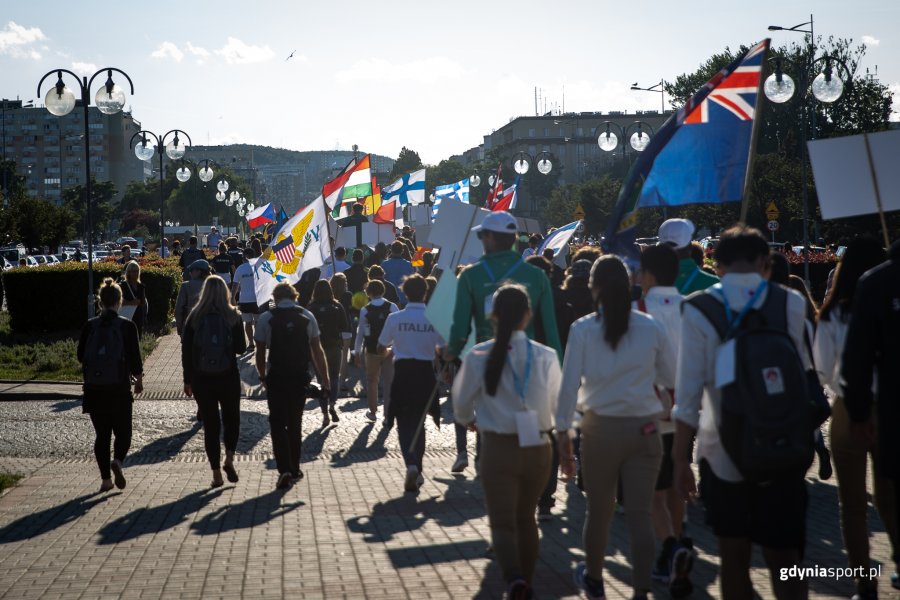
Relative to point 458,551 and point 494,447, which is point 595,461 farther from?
point 458,551

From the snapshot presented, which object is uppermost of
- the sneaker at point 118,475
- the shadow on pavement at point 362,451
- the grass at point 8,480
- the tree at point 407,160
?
the tree at point 407,160

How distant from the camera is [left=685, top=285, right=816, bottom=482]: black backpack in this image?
4.41 metres

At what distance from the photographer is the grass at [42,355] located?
17.6 m

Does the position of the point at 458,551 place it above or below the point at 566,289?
below

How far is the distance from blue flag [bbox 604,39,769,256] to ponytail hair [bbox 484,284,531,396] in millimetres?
2707

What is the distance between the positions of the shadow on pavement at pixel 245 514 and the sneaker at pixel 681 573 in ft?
11.2

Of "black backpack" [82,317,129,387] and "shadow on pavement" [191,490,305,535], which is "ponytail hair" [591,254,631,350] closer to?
"shadow on pavement" [191,490,305,535]

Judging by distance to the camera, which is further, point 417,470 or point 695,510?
point 417,470

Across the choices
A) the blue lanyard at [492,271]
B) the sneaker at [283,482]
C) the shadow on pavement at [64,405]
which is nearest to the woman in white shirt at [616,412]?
the blue lanyard at [492,271]

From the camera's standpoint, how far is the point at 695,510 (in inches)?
327

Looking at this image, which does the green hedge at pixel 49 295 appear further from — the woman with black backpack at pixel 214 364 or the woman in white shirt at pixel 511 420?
the woman in white shirt at pixel 511 420

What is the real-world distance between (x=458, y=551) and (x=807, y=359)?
276cm

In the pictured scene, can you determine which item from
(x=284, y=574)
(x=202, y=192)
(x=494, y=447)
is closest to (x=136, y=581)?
(x=284, y=574)

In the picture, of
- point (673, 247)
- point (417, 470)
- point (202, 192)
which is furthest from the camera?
point (202, 192)
